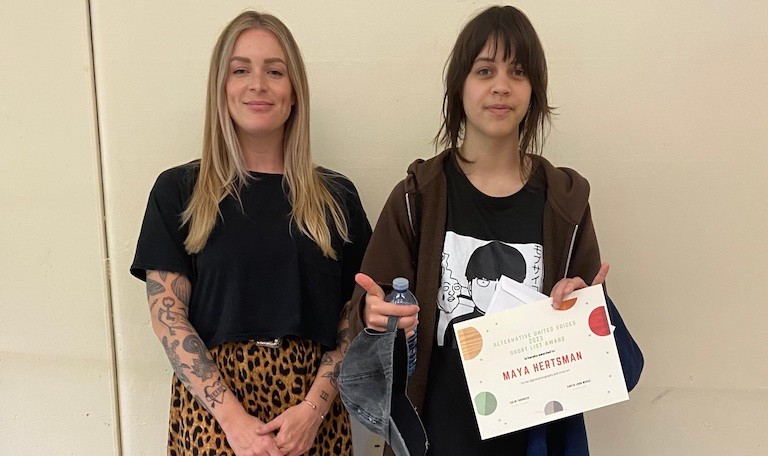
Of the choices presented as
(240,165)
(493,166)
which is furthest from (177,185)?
(493,166)

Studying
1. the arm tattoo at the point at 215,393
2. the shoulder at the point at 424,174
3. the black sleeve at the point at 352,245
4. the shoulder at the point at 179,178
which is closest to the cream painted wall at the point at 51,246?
the shoulder at the point at 179,178

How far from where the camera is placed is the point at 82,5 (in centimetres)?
151

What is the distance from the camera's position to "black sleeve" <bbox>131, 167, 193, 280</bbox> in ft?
3.86

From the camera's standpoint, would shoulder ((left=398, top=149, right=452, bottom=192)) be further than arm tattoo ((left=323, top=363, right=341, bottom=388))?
No

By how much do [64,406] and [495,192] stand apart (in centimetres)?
141

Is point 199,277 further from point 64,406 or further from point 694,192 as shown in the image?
point 694,192

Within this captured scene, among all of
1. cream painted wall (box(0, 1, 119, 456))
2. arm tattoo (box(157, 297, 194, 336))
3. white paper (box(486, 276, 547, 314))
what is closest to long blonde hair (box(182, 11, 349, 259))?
arm tattoo (box(157, 297, 194, 336))

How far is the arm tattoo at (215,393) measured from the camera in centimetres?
116

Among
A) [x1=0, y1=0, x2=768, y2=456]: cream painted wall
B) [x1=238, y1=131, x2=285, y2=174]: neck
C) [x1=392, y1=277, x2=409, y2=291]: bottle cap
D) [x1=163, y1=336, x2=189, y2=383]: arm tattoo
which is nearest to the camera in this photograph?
[x1=392, y1=277, x2=409, y2=291]: bottle cap

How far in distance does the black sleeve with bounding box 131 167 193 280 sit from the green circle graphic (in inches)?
25.6

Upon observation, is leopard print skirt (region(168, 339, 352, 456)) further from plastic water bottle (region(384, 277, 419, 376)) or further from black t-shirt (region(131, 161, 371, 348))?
plastic water bottle (region(384, 277, 419, 376))

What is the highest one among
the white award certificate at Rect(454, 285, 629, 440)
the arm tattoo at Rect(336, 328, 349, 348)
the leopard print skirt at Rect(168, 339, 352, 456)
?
the white award certificate at Rect(454, 285, 629, 440)

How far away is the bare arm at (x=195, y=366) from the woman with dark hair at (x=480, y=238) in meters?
0.31

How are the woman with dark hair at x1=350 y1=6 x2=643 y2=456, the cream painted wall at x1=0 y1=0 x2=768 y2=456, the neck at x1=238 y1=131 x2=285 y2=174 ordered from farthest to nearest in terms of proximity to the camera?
1. the cream painted wall at x1=0 y1=0 x2=768 y2=456
2. the neck at x1=238 y1=131 x2=285 y2=174
3. the woman with dark hair at x1=350 y1=6 x2=643 y2=456
